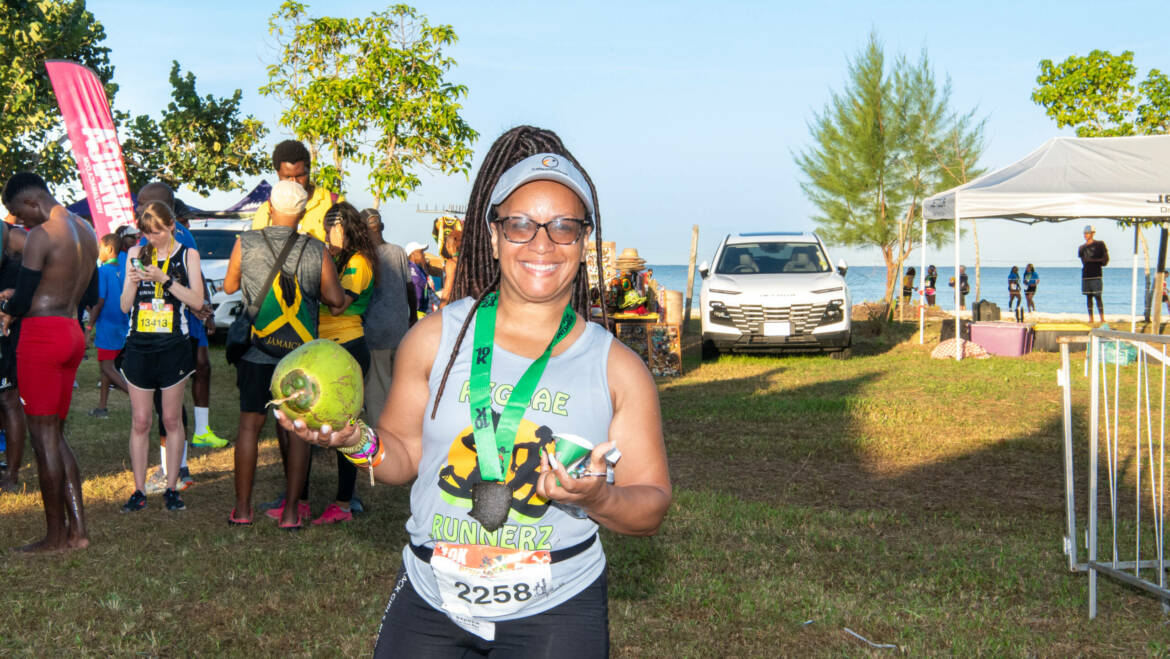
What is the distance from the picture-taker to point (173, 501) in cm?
671

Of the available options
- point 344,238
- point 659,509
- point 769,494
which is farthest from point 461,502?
point 769,494

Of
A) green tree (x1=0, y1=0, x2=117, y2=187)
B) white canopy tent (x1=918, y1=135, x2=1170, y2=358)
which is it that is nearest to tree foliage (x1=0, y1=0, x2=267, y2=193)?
green tree (x1=0, y1=0, x2=117, y2=187)

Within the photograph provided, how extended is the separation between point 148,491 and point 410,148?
11.7 meters

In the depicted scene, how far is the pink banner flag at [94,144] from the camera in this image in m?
17.1

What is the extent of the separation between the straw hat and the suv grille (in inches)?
91.0

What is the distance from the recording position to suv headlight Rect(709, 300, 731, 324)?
15.5 metres

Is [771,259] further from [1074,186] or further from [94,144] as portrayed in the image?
[94,144]

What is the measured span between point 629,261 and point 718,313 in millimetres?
2398

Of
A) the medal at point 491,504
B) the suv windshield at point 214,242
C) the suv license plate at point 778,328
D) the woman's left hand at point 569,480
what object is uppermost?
the suv windshield at point 214,242

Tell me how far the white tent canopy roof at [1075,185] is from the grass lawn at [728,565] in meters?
6.91

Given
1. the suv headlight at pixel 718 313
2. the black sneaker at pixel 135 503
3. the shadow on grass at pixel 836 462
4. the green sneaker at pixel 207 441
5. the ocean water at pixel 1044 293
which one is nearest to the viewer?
the black sneaker at pixel 135 503

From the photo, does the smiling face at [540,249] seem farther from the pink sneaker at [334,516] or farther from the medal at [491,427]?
the pink sneaker at [334,516]

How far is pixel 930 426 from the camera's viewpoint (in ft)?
33.1

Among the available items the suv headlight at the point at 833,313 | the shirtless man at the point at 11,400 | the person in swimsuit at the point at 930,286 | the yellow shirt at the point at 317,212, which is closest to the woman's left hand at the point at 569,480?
the yellow shirt at the point at 317,212
